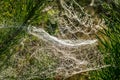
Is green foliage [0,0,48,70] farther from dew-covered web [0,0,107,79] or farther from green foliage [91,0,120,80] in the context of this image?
dew-covered web [0,0,107,79]

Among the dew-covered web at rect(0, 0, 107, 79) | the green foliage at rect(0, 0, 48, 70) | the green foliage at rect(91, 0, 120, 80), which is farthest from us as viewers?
the dew-covered web at rect(0, 0, 107, 79)

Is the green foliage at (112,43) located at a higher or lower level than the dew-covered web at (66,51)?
higher

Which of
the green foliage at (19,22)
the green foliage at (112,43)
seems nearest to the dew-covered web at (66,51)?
the green foliage at (19,22)

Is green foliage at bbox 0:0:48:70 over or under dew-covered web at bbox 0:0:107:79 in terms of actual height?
over

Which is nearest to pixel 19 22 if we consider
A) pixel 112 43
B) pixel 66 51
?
pixel 112 43

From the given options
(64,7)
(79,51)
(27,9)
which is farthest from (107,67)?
(64,7)

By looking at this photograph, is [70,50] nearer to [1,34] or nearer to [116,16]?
[1,34]

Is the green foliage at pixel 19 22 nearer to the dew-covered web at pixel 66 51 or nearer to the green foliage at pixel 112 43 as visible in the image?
the green foliage at pixel 112 43

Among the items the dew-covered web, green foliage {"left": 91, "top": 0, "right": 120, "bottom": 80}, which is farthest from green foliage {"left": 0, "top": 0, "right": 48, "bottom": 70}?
the dew-covered web

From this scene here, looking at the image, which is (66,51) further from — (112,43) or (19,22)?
(112,43)
